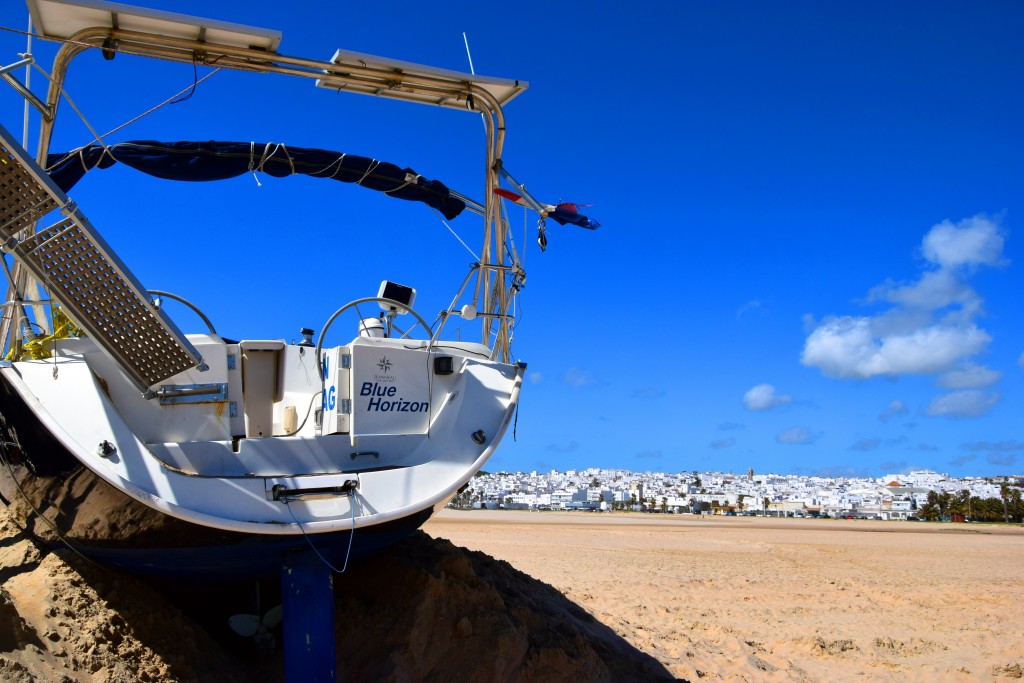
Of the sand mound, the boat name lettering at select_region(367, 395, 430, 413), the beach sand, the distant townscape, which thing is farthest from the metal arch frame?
the distant townscape

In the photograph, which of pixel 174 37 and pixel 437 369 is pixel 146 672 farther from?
pixel 174 37

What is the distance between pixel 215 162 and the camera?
258 inches

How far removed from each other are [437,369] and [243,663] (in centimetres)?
221

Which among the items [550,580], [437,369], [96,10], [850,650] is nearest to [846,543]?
[550,580]

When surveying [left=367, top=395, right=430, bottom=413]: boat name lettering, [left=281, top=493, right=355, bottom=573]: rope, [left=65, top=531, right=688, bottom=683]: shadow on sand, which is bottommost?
[left=65, top=531, right=688, bottom=683]: shadow on sand

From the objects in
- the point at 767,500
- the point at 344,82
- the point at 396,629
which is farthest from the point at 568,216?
the point at 767,500

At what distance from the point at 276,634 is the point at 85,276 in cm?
249

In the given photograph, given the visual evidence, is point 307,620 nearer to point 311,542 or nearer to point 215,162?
point 311,542

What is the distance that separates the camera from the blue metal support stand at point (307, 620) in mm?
4543

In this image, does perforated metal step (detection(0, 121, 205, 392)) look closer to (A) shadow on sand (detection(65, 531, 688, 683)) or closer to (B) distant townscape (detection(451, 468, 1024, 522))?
(A) shadow on sand (detection(65, 531, 688, 683))

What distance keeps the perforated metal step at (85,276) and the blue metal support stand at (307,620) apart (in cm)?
148

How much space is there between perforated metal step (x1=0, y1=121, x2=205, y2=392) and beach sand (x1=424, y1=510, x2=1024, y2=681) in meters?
4.86

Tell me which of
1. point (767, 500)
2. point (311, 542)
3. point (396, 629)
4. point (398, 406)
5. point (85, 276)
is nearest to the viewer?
point (311, 542)

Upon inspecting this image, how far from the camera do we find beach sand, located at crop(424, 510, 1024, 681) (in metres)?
8.04
